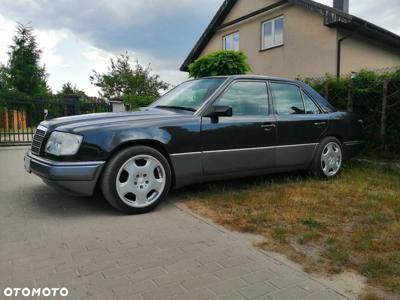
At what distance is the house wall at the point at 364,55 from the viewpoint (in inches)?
549

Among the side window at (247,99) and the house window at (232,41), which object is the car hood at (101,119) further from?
the house window at (232,41)

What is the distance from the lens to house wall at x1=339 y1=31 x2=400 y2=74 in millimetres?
13945

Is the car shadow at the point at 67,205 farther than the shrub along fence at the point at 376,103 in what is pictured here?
No

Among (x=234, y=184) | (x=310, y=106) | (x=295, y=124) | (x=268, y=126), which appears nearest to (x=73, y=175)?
(x=234, y=184)

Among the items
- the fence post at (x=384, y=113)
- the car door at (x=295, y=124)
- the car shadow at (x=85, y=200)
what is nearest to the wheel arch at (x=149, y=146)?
the car shadow at (x=85, y=200)

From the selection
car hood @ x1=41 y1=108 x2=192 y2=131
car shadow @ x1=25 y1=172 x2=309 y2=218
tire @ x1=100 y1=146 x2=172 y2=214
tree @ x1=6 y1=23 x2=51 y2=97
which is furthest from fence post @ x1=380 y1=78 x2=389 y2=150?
tree @ x1=6 y1=23 x2=51 y2=97

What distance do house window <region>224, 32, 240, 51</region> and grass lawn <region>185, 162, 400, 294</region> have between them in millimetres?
13958

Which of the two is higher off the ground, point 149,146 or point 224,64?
point 224,64

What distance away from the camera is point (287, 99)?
5582 mm

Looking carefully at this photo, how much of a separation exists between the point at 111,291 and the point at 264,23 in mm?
16428

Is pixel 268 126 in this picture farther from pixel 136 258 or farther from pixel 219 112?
pixel 136 258

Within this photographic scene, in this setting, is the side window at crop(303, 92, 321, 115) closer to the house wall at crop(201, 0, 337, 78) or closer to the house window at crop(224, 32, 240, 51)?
the house wall at crop(201, 0, 337, 78)

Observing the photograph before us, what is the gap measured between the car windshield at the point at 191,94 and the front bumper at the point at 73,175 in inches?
59.9

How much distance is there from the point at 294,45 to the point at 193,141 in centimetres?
1212
